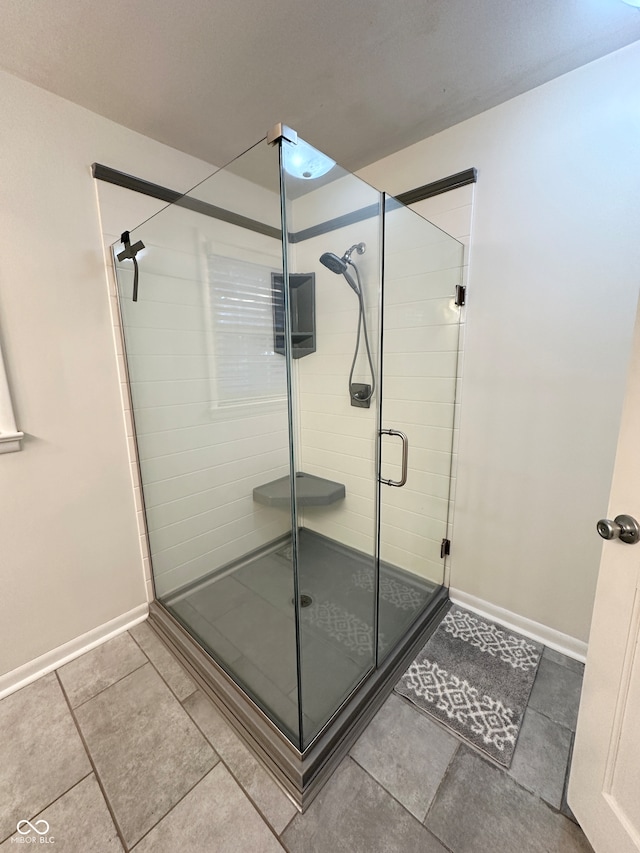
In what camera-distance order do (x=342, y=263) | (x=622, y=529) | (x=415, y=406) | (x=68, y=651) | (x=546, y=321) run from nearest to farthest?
(x=622, y=529) → (x=546, y=321) → (x=68, y=651) → (x=342, y=263) → (x=415, y=406)

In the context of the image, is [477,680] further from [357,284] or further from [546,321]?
[357,284]

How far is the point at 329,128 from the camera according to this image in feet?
5.38

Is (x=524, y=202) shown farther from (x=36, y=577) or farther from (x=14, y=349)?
(x=36, y=577)

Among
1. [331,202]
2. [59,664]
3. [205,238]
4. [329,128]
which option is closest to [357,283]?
[331,202]

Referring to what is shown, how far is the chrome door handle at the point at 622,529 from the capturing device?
814 millimetres

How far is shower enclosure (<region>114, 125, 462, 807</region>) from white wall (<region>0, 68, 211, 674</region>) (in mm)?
159

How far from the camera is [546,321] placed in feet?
4.95

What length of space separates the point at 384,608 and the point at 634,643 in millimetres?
1040

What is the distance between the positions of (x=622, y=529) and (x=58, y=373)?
209cm

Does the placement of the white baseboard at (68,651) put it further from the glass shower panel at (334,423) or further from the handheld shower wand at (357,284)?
the handheld shower wand at (357,284)

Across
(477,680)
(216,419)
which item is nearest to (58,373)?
(216,419)
